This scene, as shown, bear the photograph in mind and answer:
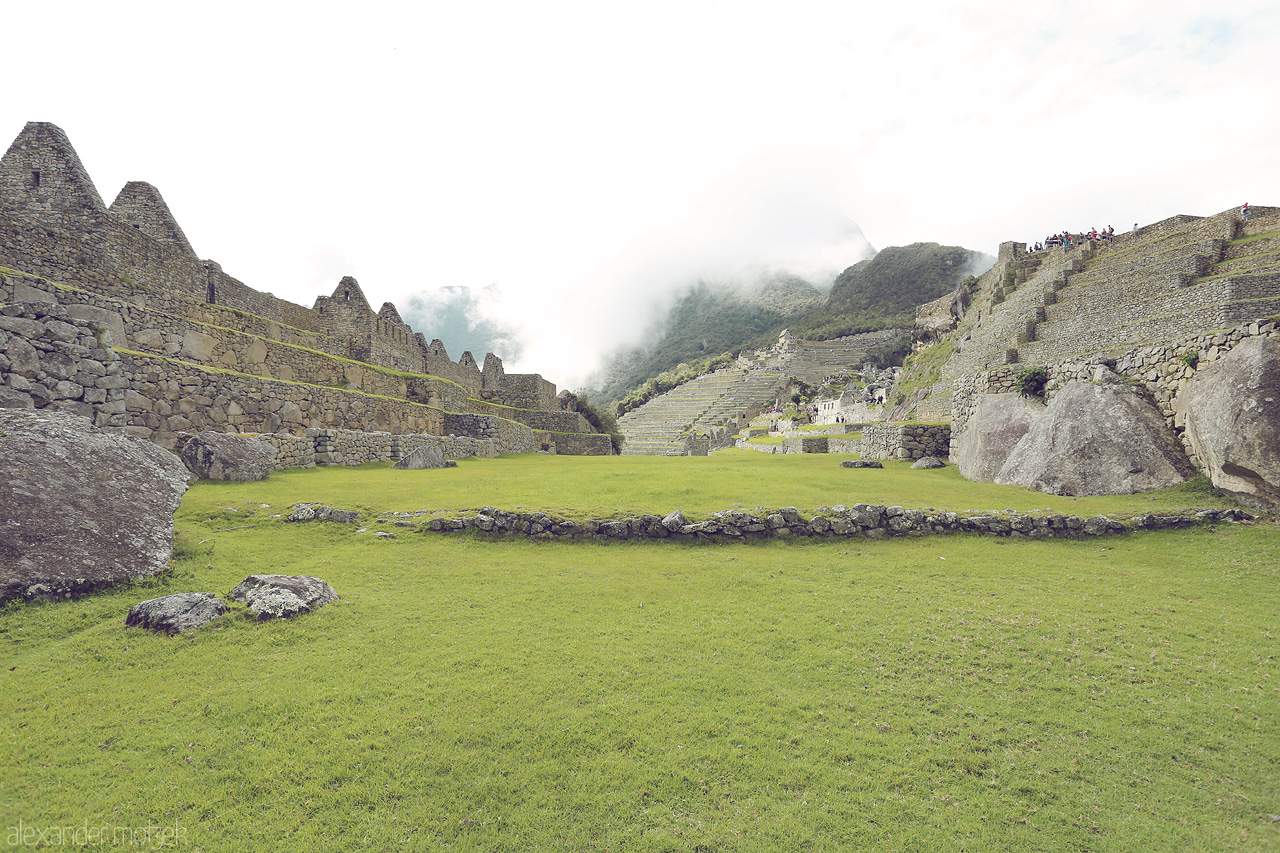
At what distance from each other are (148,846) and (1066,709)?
269 inches

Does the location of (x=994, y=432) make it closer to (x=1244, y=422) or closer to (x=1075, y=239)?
(x=1244, y=422)

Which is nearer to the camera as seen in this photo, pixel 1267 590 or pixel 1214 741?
pixel 1214 741

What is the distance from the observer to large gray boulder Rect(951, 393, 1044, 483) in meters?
15.6

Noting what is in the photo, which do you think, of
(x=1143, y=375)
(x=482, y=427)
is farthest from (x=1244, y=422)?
(x=482, y=427)

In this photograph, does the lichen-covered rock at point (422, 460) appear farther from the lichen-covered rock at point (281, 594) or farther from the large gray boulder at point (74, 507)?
the lichen-covered rock at point (281, 594)

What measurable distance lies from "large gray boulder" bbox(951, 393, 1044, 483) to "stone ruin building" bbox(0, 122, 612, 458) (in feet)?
63.8

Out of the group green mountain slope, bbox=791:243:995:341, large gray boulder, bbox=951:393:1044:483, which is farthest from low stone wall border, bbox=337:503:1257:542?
green mountain slope, bbox=791:243:995:341

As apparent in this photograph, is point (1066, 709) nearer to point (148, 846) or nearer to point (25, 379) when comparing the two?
point (148, 846)

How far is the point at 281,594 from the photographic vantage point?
19.3 feet

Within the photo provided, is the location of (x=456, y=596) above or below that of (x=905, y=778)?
above

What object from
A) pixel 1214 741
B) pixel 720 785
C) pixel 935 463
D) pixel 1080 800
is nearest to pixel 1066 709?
pixel 1214 741

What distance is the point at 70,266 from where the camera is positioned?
44.0ft

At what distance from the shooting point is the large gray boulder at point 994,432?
15.6m

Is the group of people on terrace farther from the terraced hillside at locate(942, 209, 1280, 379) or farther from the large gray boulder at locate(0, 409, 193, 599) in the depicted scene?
the large gray boulder at locate(0, 409, 193, 599)
